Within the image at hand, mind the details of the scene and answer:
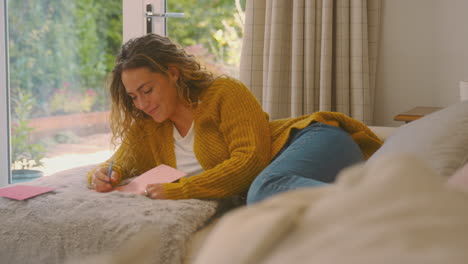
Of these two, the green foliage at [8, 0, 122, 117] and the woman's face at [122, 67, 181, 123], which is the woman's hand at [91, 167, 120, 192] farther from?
the green foliage at [8, 0, 122, 117]

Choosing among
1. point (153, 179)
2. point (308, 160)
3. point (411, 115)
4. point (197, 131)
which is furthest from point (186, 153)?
point (411, 115)

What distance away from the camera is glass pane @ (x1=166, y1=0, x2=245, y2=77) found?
3.13 meters

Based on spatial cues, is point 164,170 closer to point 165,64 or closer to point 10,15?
point 165,64

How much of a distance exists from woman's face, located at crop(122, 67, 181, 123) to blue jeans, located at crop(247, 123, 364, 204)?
16.9 inches

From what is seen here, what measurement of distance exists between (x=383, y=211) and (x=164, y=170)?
1459 millimetres

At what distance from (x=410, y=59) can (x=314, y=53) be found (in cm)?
49

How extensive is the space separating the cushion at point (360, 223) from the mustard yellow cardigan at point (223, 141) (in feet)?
3.98

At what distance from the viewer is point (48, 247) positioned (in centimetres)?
136

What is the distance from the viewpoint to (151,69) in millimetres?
1835

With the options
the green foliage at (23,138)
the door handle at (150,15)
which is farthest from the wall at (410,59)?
the green foliage at (23,138)

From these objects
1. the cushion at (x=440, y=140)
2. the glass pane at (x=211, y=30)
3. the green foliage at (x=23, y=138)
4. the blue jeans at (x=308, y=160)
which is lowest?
the green foliage at (x=23, y=138)

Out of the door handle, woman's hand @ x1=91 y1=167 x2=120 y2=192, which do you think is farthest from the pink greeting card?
the door handle

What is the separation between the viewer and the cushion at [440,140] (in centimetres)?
104

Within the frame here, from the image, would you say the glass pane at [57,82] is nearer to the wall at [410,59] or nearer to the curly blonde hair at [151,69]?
the curly blonde hair at [151,69]
